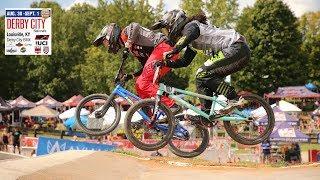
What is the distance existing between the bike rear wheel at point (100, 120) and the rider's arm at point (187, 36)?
1.84m

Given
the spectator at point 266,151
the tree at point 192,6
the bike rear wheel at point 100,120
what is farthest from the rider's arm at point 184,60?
the tree at point 192,6

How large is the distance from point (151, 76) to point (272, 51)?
2209 inches

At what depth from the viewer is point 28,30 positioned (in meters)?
19.6

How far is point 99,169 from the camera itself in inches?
562

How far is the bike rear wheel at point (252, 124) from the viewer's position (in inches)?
392

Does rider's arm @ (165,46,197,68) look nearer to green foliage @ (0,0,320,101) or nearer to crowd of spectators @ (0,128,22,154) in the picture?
crowd of spectators @ (0,128,22,154)

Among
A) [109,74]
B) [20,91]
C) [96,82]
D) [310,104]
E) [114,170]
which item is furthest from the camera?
[20,91]

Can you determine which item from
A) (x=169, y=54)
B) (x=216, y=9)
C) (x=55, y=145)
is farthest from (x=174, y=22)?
(x=216, y=9)

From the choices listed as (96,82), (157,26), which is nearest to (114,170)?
(157,26)

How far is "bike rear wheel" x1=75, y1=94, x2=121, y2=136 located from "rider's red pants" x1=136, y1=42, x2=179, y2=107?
69 cm

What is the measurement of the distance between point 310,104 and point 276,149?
43055 millimetres

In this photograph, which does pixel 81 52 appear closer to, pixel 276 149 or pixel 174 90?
pixel 276 149

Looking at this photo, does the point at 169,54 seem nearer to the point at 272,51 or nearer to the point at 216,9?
the point at 216,9

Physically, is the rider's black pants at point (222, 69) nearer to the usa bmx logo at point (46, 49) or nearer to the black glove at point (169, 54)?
the black glove at point (169, 54)
